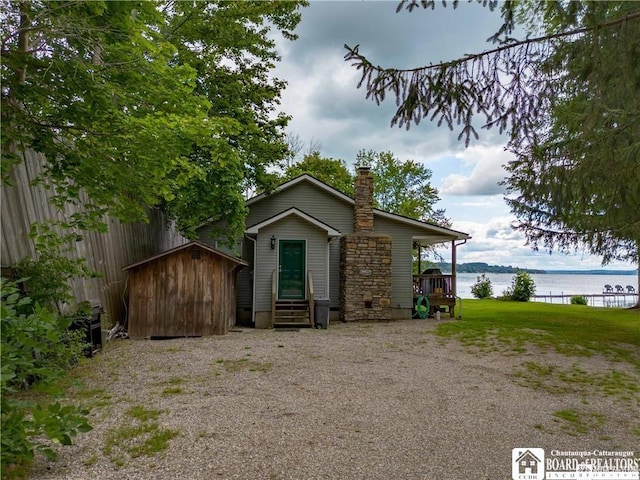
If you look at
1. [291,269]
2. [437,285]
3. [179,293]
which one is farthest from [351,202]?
[179,293]

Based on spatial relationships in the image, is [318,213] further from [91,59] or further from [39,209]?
[91,59]

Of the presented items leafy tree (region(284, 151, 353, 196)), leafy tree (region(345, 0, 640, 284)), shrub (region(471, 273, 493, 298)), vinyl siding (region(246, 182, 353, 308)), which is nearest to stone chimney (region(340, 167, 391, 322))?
vinyl siding (region(246, 182, 353, 308))

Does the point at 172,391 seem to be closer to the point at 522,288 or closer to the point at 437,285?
the point at 437,285

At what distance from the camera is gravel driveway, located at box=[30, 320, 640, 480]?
3078 millimetres

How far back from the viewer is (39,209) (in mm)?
5395

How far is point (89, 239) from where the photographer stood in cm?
725

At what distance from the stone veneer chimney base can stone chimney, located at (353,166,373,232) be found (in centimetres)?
57

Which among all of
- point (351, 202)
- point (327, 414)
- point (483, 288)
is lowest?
point (483, 288)

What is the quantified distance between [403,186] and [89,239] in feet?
79.1

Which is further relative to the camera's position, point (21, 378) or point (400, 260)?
point (400, 260)

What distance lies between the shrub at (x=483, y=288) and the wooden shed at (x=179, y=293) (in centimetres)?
2001

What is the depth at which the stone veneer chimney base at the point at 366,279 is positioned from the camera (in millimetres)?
12192

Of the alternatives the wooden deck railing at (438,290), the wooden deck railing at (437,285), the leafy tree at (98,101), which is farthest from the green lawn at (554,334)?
the leafy tree at (98,101)

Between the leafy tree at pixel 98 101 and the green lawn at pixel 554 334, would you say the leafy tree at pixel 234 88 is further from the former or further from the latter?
the green lawn at pixel 554 334
